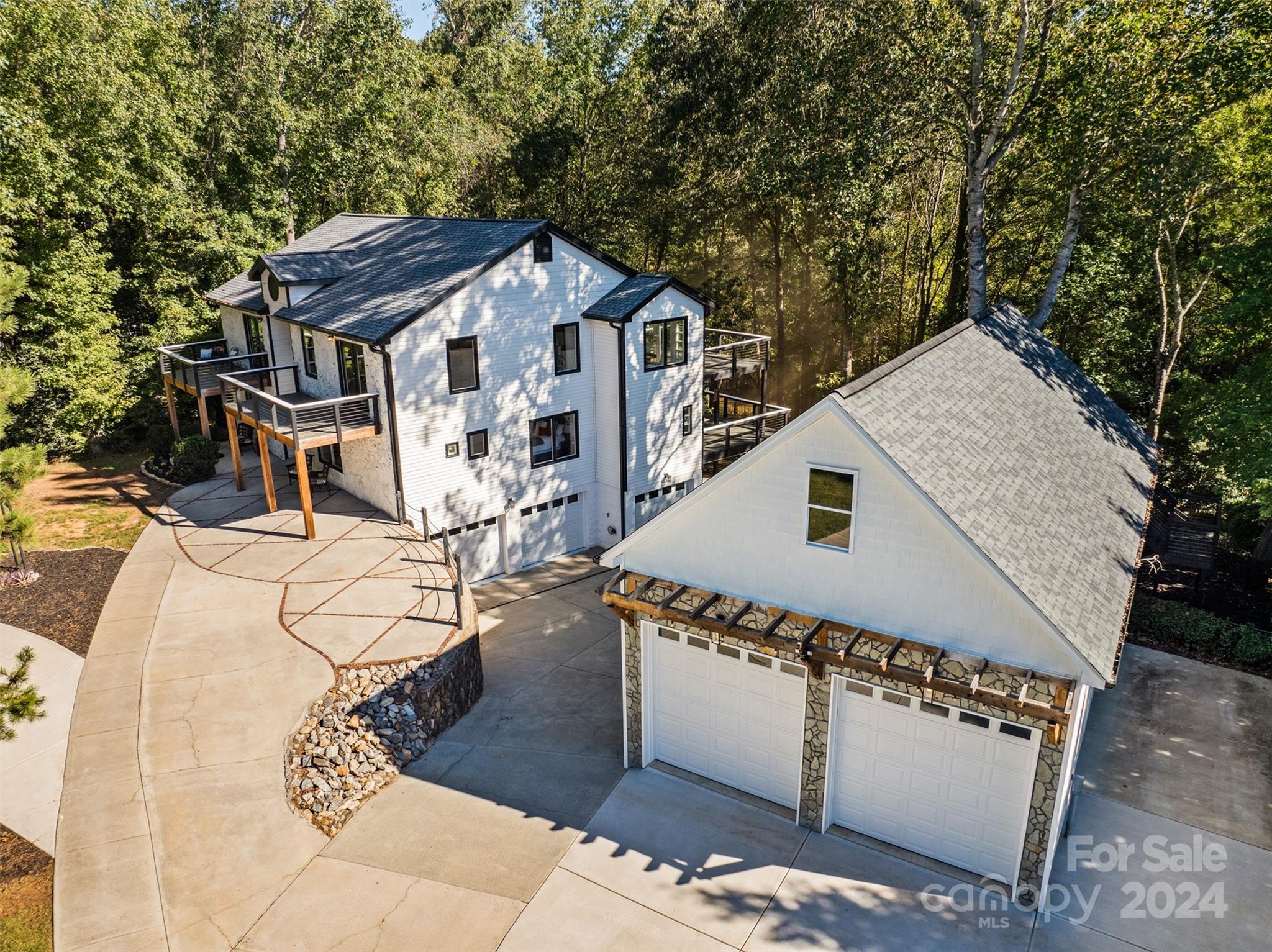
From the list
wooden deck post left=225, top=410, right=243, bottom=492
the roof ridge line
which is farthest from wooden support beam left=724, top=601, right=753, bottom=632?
wooden deck post left=225, top=410, right=243, bottom=492

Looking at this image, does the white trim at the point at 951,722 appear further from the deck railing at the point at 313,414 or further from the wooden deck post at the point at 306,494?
the wooden deck post at the point at 306,494

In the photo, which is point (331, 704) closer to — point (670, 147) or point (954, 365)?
point (954, 365)

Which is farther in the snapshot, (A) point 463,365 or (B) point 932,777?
(A) point 463,365

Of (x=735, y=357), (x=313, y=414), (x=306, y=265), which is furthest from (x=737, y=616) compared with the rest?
(x=306, y=265)

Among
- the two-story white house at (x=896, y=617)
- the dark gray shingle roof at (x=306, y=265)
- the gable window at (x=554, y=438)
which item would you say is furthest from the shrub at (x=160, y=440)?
the two-story white house at (x=896, y=617)

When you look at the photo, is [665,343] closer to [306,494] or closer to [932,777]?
[306,494]

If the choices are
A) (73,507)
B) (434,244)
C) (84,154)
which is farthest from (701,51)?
(73,507)
